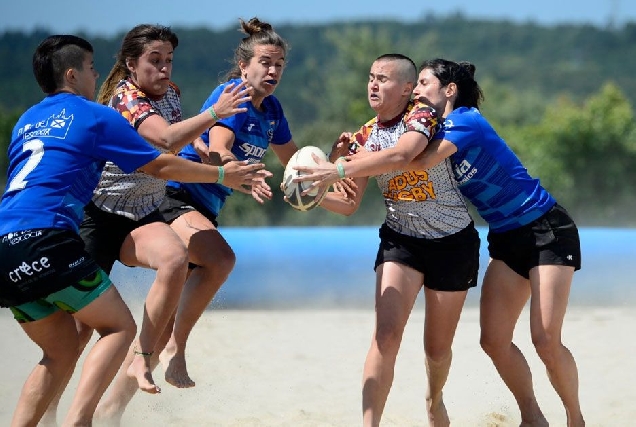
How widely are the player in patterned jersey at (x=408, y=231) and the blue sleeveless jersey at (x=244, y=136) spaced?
67cm

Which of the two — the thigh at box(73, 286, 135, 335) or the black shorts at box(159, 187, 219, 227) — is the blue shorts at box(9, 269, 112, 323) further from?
the black shorts at box(159, 187, 219, 227)

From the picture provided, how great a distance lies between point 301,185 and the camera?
17.9ft

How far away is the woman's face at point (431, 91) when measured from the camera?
575 cm

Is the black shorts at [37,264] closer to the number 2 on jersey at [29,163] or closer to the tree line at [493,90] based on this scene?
the number 2 on jersey at [29,163]

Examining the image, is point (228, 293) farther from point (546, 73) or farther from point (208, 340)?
point (546, 73)

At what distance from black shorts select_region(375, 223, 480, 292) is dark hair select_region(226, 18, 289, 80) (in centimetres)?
150

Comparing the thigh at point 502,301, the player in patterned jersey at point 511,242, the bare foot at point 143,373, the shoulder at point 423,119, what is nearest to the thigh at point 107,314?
the bare foot at point 143,373

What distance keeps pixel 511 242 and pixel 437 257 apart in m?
0.54

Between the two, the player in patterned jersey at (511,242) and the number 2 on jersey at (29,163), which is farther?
the player in patterned jersey at (511,242)

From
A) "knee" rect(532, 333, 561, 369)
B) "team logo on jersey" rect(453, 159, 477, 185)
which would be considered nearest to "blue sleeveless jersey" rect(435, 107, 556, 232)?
"team logo on jersey" rect(453, 159, 477, 185)

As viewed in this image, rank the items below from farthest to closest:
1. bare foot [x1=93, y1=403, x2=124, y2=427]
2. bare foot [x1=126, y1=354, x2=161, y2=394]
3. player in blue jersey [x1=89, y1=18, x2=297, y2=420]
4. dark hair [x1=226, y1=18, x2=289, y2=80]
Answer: bare foot [x1=93, y1=403, x2=124, y2=427]
dark hair [x1=226, y1=18, x2=289, y2=80]
player in blue jersey [x1=89, y1=18, x2=297, y2=420]
bare foot [x1=126, y1=354, x2=161, y2=394]

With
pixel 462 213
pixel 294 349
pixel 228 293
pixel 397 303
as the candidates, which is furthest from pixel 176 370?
pixel 228 293

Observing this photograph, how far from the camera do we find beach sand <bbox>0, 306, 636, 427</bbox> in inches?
283

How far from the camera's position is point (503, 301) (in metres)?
5.74
